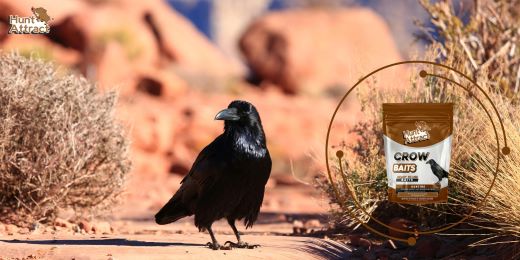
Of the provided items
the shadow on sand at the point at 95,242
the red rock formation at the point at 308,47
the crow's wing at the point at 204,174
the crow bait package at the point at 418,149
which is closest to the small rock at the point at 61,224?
the shadow on sand at the point at 95,242

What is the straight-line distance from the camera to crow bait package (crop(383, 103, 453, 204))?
18.9 feet

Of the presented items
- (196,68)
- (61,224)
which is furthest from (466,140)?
(196,68)

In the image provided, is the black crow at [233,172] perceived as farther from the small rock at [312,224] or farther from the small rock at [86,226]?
the small rock at [312,224]

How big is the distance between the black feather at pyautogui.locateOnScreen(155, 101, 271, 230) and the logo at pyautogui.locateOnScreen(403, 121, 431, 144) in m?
1.09

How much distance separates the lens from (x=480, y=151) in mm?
A: 6977

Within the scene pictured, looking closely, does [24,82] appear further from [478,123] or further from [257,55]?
[257,55]

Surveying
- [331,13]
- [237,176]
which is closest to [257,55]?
[331,13]

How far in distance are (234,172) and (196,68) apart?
23.2 metres

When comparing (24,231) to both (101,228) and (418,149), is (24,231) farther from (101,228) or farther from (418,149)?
(418,149)

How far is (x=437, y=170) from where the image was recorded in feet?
19.1

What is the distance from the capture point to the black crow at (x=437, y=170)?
580cm

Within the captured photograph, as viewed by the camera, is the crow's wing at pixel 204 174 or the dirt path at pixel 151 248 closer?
the dirt path at pixel 151 248

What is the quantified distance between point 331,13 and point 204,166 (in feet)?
91.6

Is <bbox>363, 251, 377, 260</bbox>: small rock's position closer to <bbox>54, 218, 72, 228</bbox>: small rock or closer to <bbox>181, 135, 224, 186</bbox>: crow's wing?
<bbox>181, 135, 224, 186</bbox>: crow's wing
